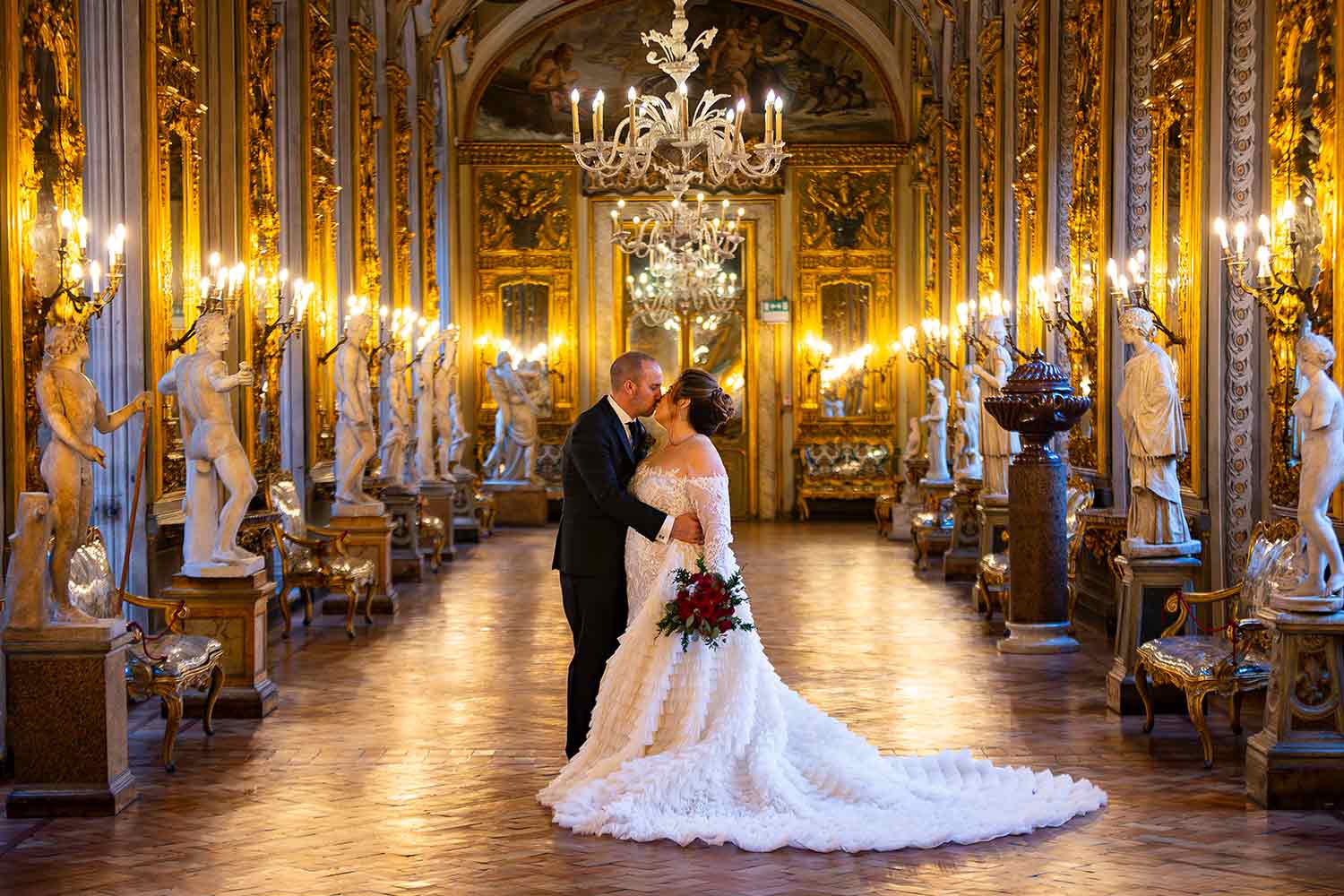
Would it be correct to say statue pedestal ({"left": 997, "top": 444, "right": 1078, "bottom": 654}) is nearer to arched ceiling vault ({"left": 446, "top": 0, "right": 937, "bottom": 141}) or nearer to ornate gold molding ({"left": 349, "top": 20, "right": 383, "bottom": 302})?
ornate gold molding ({"left": 349, "top": 20, "right": 383, "bottom": 302})

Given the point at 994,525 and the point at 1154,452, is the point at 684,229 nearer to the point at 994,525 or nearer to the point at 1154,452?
the point at 994,525

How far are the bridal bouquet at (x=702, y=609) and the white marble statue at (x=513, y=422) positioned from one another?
48.9ft

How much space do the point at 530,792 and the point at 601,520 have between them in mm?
1143

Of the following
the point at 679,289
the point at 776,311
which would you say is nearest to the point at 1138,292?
the point at 679,289

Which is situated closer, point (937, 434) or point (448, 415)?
point (937, 434)

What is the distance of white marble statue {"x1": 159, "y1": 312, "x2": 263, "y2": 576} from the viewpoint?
8336 mm

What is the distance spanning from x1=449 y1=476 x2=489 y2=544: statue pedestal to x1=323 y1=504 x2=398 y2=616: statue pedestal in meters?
6.43

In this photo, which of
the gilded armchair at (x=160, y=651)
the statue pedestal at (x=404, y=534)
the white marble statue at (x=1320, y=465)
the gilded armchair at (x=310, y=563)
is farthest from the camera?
the statue pedestal at (x=404, y=534)

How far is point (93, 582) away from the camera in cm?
742

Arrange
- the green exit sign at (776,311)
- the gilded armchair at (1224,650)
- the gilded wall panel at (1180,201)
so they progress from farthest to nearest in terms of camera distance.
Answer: the green exit sign at (776,311)
the gilded wall panel at (1180,201)
the gilded armchair at (1224,650)

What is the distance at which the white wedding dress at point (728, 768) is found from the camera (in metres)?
5.69

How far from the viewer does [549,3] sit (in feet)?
75.8

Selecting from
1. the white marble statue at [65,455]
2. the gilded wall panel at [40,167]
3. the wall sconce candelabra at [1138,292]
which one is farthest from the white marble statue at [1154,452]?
the gilded wall panel at [40,167]

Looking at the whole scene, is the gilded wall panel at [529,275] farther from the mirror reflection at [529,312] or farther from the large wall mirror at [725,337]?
the large wall mirror at [725,337]
